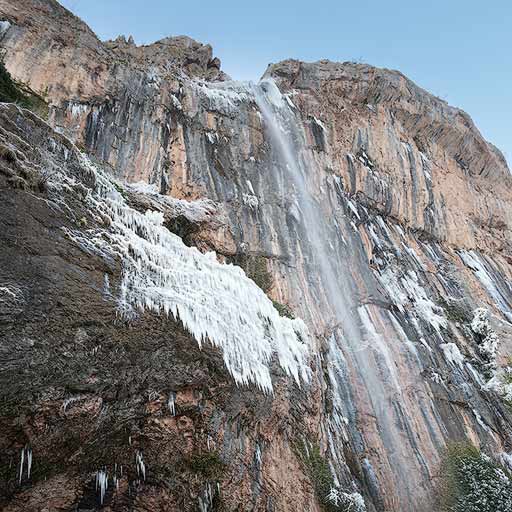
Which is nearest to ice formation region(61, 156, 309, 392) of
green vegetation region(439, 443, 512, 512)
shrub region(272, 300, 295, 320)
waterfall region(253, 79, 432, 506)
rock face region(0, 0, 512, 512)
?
rock face region(0, 0, 512, 512)

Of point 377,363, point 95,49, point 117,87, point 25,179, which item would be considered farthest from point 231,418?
point 95,49

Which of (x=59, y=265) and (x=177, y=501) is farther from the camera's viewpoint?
(x=177, y=501)

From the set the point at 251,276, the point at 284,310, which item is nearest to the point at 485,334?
the point at 284,310

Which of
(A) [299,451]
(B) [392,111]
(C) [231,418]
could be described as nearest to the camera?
(C) [231,418]

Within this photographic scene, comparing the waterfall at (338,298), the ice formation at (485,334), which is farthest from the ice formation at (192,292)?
the ice formation at (485,334)

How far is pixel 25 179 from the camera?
702cm

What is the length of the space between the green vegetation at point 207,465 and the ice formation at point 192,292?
1.56 meters

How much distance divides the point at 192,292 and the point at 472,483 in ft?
35.4

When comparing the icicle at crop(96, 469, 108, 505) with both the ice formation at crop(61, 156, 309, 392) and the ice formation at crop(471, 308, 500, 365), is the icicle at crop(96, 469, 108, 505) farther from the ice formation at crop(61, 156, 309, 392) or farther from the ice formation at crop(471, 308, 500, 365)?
the ice formation at crop(471, 308, 500, 365)

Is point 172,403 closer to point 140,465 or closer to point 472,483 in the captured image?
point 140,465

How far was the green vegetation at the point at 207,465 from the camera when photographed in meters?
7.88

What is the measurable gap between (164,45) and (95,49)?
35.3ft

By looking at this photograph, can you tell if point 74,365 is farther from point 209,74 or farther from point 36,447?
point 209,74

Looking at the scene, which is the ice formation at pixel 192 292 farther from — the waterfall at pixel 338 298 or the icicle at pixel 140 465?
the waterfall at pixel 338 298
